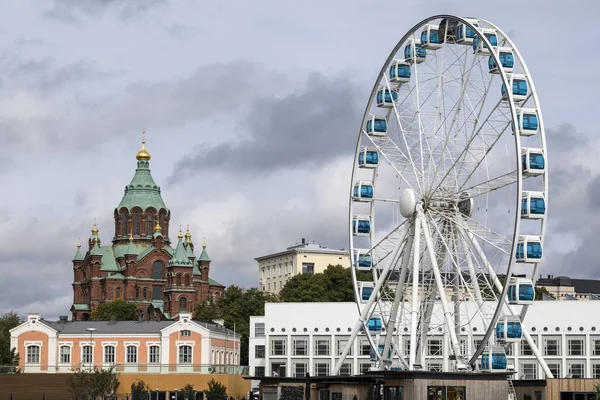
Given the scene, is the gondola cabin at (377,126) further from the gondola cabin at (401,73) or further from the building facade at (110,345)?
the building facade at (110,345)

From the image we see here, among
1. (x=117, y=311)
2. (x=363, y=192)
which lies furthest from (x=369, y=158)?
(x=117, y=311)

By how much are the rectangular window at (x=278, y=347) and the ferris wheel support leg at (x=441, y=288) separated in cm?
4786

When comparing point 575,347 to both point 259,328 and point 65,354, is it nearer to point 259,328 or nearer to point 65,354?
point 259,328

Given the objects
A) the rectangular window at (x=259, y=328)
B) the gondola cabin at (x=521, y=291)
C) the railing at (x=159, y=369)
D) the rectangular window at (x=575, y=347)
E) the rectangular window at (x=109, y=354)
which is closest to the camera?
the gondola cabin at (x=521, y=291)

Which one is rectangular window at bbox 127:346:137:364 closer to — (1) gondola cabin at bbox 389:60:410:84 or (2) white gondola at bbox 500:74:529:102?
(1) gondola cabin at bbox 389:60:410:84

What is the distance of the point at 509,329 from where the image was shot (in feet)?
201

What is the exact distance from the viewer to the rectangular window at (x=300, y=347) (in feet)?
365

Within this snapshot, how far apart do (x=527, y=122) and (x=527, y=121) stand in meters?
0.06

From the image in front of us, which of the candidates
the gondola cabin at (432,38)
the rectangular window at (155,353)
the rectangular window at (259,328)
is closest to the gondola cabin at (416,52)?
the gondola cabin at (432,38)

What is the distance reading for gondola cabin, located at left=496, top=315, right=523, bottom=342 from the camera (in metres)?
61.2

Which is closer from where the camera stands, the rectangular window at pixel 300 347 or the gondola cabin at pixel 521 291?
the gondola cabin at pixel 521 291

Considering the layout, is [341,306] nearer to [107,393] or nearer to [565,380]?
[107,393]

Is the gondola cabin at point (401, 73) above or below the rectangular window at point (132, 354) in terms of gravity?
above

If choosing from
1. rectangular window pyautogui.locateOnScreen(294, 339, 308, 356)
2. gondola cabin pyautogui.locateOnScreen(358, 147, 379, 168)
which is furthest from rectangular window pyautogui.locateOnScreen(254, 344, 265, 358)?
gondola cabin pyautogui.locateOnScreen(358, 147, 379, 168)
